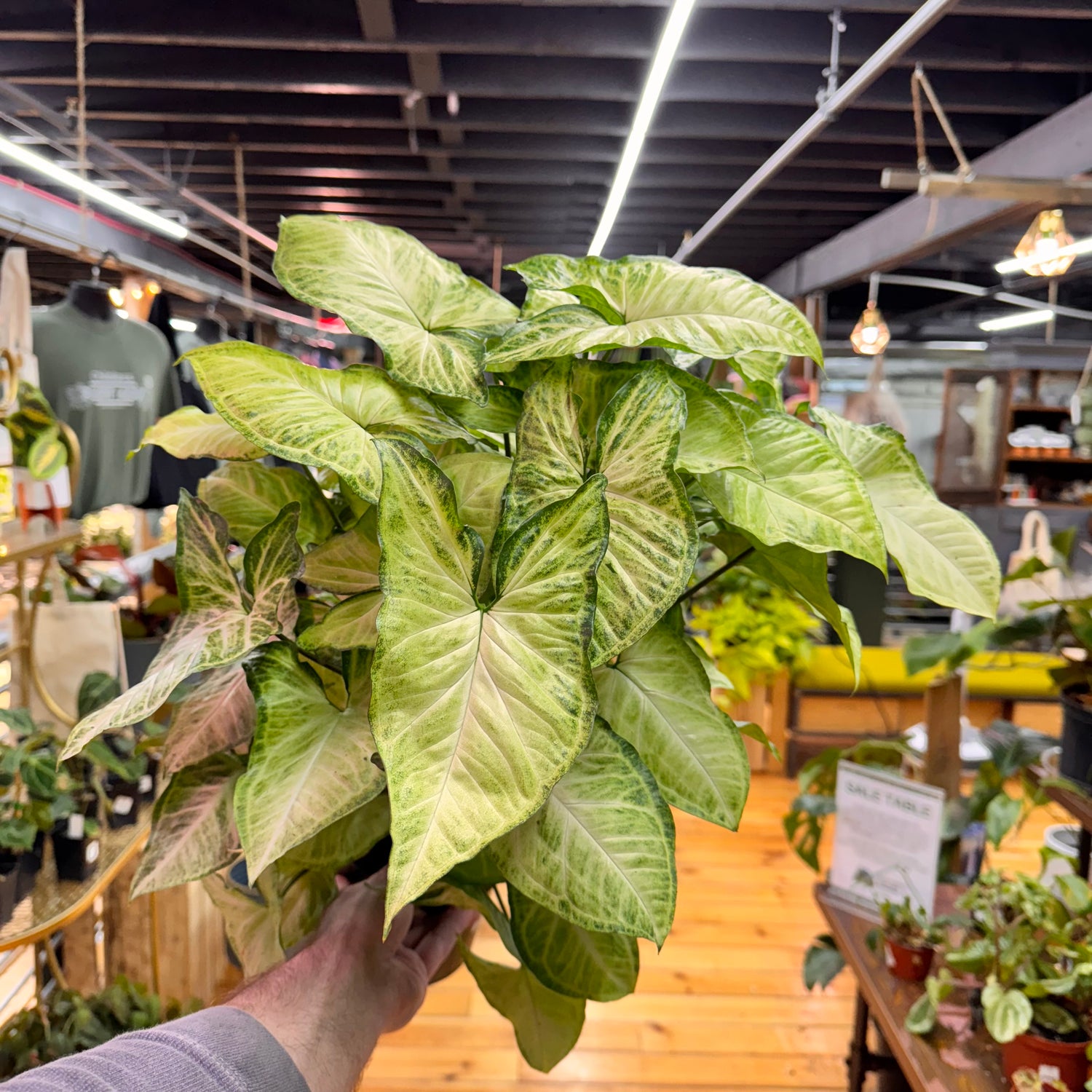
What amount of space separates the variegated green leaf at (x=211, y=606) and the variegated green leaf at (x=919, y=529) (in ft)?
1.55

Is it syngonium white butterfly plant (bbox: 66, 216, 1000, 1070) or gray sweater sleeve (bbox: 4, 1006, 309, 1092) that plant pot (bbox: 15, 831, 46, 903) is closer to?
syngonium white butterfly plant (bbox: 66, 216, 1000, 1070)

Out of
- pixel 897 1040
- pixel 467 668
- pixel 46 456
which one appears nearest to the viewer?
pixel 467 668

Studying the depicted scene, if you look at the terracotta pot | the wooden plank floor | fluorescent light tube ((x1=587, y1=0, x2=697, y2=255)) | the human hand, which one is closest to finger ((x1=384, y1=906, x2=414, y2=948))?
the human hand

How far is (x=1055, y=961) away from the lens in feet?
4.67

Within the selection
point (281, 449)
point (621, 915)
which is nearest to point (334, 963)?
point (621, 915)

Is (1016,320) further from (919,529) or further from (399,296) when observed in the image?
(399,296)

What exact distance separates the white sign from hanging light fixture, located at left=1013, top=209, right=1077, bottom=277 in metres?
1.95

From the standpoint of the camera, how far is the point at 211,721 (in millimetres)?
708

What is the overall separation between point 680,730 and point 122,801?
130 cm

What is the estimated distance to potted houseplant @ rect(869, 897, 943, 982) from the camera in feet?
5.49

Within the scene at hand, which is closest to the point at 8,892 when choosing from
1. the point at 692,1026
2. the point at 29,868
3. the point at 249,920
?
the point at 29,868

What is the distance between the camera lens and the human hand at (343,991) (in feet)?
2.28

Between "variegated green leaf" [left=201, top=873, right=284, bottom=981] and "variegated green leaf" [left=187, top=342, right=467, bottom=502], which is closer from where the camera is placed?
"variegated green leaf" [left=187, top=342, right=467, bottom=502]

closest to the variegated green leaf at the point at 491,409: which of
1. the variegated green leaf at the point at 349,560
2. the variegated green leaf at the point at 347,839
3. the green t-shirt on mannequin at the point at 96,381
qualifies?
the variegated green leaf at the point at 349,560
